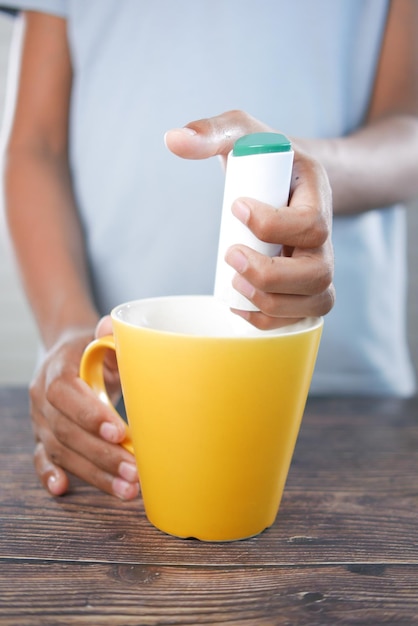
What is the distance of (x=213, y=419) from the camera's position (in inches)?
20.0

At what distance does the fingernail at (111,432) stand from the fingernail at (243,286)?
184 mm

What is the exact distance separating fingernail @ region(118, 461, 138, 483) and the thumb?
27 cm

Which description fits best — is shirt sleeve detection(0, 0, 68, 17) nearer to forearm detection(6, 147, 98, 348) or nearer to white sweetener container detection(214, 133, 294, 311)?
forearm detection(6, 147, 98, 348)

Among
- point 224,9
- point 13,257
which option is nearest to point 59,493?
point 13,257

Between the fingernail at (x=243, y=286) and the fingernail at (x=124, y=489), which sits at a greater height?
the fingernail at (x=243, y=286)

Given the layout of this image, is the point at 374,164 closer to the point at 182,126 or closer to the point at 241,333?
the point at 182,126

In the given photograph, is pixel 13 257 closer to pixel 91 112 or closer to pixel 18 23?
pixel 91 112

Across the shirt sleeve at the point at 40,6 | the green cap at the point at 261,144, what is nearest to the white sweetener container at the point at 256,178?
the green cap at the point at 261,144

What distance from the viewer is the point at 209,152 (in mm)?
530

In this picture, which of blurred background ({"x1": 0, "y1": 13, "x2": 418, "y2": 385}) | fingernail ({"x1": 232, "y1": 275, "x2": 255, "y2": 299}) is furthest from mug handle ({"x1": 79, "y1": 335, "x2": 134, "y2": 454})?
blurred background ({"x1": 0, "y1": 13, "x2": 418, "y2": 385})

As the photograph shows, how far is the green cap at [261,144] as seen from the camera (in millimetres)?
490

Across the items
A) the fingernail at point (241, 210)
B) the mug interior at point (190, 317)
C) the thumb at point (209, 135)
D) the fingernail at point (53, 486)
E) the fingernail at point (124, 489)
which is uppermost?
the thumb at point (209, 135)

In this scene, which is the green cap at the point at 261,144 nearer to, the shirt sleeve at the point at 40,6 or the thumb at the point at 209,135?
the thumb at the point at 209,135

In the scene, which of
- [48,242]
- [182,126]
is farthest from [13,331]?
[182,126]
